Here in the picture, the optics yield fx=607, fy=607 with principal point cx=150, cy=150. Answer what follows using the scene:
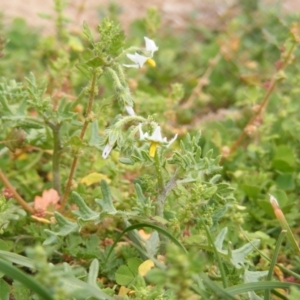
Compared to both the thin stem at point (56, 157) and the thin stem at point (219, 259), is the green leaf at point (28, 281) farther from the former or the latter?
the thin stem at point (56, 157)

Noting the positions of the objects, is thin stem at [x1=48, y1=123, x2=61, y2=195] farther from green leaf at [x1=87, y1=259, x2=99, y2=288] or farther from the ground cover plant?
green leaf at [x1=87, y1=259, x2=99, y2=288]

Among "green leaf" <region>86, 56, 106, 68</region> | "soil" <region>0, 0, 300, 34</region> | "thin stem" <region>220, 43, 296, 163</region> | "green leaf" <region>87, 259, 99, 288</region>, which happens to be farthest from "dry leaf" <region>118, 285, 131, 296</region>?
"soil" <region>0, 0, 300, 34</region>

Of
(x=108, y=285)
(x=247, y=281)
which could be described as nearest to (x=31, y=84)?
(x=108, y=285)

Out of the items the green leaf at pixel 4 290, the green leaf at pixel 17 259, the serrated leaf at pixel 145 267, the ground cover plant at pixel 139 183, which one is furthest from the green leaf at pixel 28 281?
the serrated leaf at pixel 145 267

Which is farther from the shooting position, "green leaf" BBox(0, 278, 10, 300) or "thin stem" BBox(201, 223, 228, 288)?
"green leaf" BBox(0, 278, 10, 300)

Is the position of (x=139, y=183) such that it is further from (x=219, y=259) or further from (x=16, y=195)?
(x=16, y=195)
